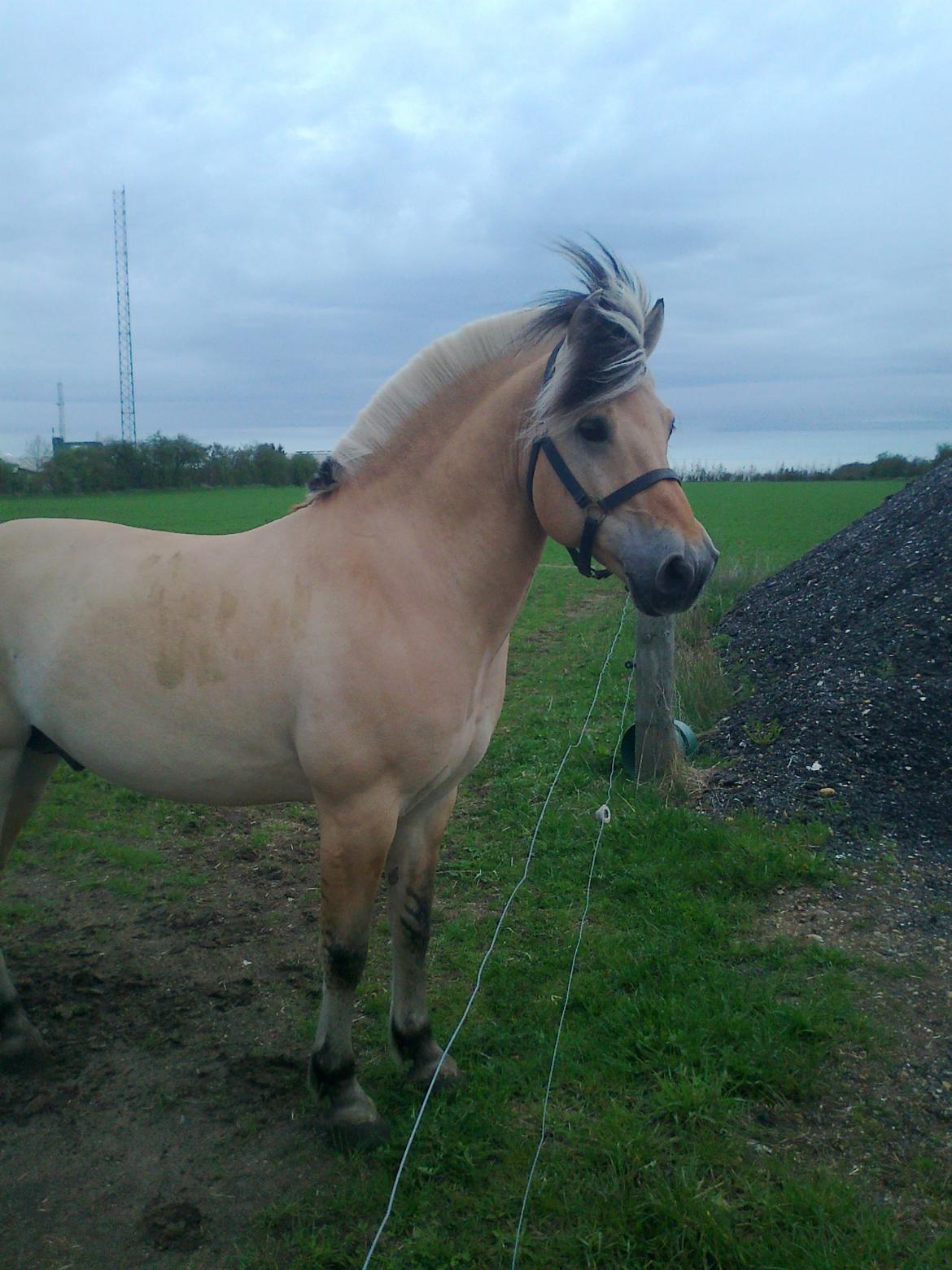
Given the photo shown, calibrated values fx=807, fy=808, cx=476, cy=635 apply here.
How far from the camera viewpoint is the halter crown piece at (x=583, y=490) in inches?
89.8

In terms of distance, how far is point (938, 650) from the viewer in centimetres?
610

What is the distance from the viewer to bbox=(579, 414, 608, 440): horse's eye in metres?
2.32

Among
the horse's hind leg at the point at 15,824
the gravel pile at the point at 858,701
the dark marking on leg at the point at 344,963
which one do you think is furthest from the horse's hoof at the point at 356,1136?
the gravel pile at the point at 858,701

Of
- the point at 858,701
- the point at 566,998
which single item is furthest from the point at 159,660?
the point at 858,701

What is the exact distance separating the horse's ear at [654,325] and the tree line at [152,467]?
34490 millimetres

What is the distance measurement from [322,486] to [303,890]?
108 inches

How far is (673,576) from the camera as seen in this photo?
87.5 inches

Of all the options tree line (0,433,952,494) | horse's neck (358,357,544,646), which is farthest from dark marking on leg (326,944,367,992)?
tree line (0,433,952,494)

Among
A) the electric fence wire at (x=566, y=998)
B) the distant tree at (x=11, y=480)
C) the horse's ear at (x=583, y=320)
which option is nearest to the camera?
the horse's ear at (x=583, y=320)

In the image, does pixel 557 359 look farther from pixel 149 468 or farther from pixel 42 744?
pixel 149 468

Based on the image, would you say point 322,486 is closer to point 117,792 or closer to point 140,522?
point 117,792

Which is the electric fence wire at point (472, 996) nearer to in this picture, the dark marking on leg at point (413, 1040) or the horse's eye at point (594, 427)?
the dark marking on leg at point (413, 1040)

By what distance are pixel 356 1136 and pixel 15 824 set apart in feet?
6.23

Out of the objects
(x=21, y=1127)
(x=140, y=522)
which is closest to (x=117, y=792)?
(x=21, y=1127)
